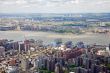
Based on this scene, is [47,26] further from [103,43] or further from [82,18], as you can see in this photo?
[103,43]

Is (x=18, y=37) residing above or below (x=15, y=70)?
above

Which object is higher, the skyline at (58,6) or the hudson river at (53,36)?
the skyline at (58,6)

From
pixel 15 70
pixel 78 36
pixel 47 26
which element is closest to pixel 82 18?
pixel 78 36

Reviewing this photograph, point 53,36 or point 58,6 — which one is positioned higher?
point 58,6

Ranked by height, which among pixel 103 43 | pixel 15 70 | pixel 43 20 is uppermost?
pixel 43 20
